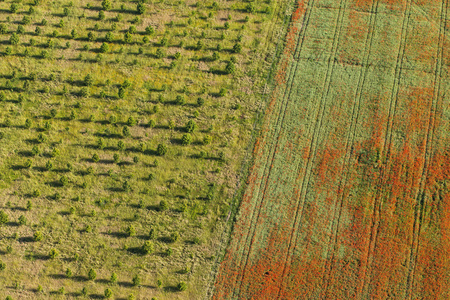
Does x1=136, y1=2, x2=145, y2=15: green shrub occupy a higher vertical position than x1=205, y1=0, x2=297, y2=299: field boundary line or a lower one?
higher

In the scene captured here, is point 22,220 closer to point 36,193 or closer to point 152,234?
point 36,193

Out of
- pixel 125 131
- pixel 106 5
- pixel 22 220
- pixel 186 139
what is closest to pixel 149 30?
pixel 106 5

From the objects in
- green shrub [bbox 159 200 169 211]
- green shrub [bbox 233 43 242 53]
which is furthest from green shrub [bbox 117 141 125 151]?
green shrub [bbox 233 43 242 53]

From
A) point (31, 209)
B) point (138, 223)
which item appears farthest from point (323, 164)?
point (31, 209)

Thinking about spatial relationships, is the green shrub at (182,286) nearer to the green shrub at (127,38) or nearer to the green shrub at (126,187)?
the green shrub at (126,187)

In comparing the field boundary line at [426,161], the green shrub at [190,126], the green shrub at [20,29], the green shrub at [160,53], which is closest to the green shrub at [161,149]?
the green shrub at [190,126]

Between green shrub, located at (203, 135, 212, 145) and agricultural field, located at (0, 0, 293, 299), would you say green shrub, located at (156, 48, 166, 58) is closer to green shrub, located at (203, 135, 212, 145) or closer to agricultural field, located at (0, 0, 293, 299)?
agricultural field, located at (0, 0, 293, 299)
